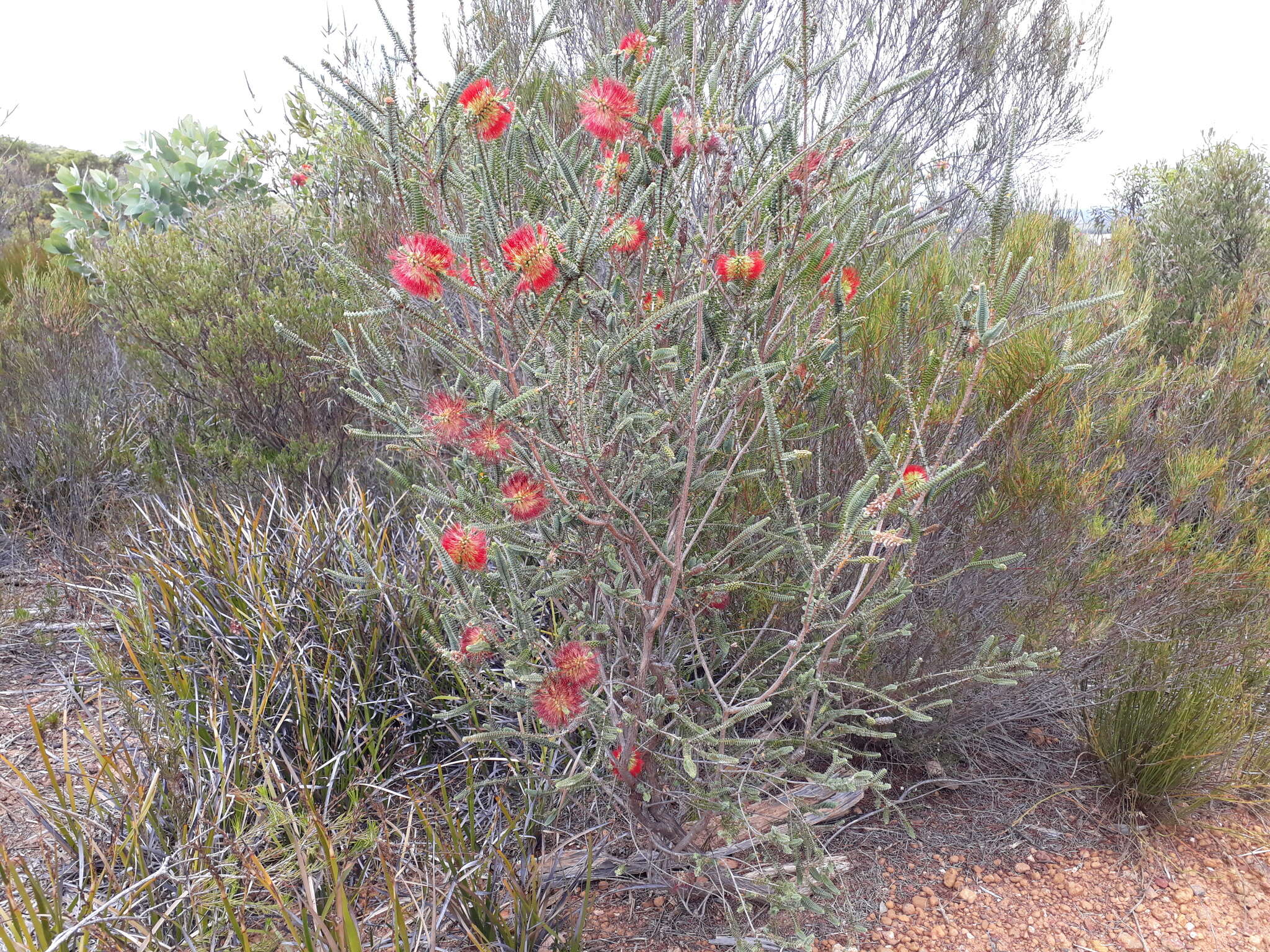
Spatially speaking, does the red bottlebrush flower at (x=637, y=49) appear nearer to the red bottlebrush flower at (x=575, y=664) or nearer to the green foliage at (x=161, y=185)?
the red bottlebrush flower at (x=575, y=664)

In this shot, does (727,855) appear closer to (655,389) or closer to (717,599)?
(717,599)

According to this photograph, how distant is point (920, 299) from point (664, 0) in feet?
4.00

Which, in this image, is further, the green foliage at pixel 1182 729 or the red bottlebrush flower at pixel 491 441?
the green foliage at pixel 1182 729

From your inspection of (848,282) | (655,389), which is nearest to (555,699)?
(655,389)

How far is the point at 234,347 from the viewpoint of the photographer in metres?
3.65

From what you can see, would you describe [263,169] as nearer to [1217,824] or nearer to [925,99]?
[925,99]

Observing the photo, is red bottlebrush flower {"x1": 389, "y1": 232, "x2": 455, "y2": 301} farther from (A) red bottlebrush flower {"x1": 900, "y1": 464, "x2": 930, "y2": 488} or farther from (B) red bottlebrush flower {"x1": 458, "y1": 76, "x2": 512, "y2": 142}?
(A) red bottlebrush flower {"x1": 900, "y1": 464, "x2": 930, "y2": 488}

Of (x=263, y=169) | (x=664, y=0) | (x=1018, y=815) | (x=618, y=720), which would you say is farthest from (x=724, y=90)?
(x=263, y=169)

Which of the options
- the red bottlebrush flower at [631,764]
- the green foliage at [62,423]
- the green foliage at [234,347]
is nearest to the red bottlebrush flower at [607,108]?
the red bottlebrush flower at [631,764]

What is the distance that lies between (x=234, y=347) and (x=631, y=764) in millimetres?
2776

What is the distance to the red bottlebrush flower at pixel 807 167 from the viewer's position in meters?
1.55

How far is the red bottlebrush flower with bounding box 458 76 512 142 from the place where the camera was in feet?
4.45

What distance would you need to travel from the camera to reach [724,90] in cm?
179

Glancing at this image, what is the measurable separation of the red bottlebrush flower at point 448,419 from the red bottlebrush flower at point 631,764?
31.4 inches
